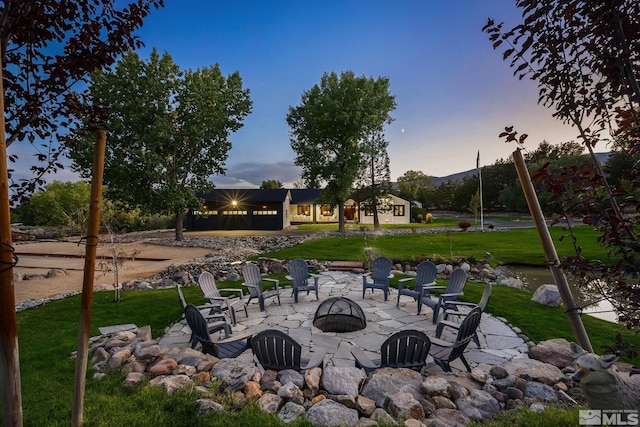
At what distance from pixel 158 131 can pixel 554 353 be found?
21.8m

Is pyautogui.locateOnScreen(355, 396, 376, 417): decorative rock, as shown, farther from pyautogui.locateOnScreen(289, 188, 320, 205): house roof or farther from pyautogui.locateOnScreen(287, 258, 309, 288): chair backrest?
pyautogui.locateOnScreen(289, 188, 320, 205): house roof

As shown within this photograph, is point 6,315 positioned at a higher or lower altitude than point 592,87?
lower

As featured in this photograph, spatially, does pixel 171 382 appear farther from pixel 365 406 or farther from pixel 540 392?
pixel 540 392

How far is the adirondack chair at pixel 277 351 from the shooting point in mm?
4094

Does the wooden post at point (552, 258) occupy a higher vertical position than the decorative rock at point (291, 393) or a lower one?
higher

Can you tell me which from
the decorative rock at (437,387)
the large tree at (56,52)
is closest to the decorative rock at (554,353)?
the decorative rock at (437,387)

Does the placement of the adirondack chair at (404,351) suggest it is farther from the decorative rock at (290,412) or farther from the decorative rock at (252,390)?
the decorative rock at (252,390)

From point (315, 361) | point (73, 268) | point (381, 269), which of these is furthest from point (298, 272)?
point (73, 268)

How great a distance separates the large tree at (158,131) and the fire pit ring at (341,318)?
55.6ft

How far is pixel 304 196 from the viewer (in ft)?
137

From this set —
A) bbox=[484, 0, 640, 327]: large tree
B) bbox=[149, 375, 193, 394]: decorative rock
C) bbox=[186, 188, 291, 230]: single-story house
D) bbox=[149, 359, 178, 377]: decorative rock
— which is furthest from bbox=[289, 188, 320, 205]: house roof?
bbox=[484, 0, 640, 327]: large tree

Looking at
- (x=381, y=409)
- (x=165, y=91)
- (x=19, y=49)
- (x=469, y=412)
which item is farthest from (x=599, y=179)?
(x=165, y=91)

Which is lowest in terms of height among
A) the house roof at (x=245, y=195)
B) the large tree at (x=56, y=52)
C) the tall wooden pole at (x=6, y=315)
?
the tall wooden pole at (x=6, y=315)

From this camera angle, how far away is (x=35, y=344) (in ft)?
17.2
